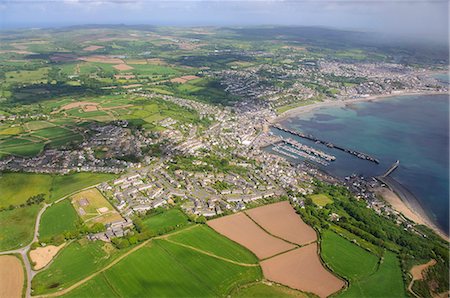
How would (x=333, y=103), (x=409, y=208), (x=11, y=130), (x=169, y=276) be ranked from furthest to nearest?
(x=333, y=103) < (x=11, y=130) < (x=409, y=208) < (x=169, y=276)

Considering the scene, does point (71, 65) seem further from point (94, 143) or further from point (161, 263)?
point (161, 263)

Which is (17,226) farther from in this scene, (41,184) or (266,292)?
(266,292)

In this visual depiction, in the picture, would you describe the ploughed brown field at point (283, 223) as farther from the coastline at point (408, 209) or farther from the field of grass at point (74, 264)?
the field of grass at point (74, 264)

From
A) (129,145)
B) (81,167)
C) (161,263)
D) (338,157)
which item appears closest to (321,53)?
(338,157)

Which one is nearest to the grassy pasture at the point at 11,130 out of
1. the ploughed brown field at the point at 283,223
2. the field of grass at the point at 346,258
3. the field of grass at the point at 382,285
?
the ploughed brown field at the point at 283,223

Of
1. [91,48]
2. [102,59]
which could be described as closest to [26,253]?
[102,59]
